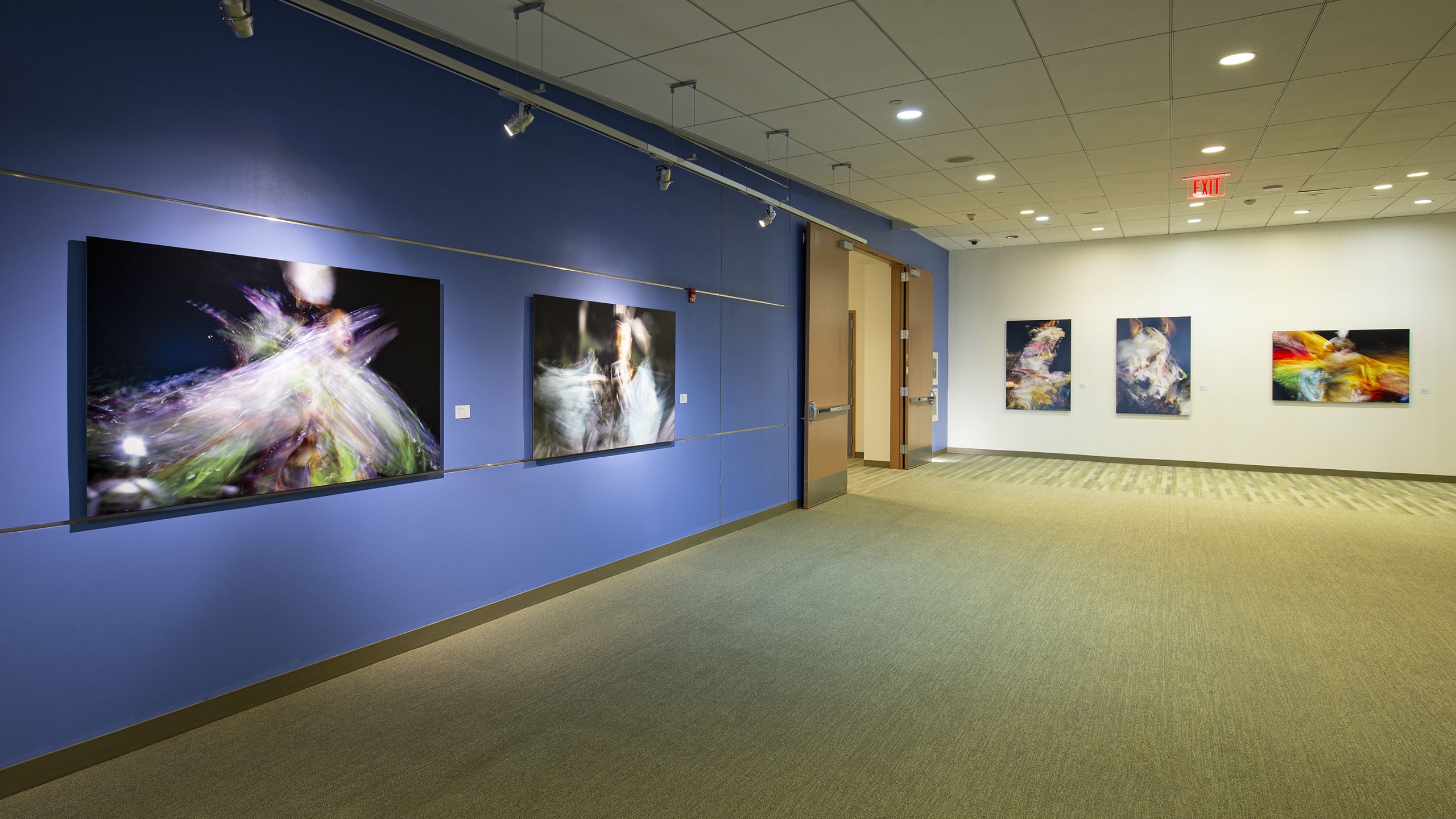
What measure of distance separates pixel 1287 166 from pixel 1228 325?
475 centimetres

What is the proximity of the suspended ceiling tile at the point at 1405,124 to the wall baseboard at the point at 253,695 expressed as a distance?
23.4 ft

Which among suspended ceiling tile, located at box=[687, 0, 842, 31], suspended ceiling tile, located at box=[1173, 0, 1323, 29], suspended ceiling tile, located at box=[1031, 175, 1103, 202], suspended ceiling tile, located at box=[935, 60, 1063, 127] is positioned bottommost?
suspended ceiling tile, located at box=[1173, 0, 1323, 29]

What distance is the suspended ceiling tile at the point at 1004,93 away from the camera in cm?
497

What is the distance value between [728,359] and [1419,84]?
18.1 feet

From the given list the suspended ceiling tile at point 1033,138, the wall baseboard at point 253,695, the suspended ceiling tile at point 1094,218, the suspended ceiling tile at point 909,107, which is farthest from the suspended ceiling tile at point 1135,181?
the wall baseboard at point 253,695

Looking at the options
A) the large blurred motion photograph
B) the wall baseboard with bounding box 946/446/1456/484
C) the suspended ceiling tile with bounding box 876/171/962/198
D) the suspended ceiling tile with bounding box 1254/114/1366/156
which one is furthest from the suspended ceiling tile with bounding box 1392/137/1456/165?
the large blurred motion photograph

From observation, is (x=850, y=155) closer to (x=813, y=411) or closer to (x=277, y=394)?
(x=813, y=411)

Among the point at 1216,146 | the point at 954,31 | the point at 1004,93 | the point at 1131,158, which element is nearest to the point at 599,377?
the point at 954,31

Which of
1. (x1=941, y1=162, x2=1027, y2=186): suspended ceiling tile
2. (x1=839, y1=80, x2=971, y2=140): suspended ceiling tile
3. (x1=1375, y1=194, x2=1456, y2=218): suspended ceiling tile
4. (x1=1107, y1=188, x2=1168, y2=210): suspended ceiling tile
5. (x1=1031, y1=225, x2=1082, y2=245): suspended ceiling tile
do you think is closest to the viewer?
(x1=839, y1=80, x2=971, y2=140): suspended ceiling tile

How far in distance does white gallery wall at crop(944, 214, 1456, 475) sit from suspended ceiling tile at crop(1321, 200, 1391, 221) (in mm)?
415

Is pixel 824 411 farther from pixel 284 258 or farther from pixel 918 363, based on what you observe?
pixel 284 258

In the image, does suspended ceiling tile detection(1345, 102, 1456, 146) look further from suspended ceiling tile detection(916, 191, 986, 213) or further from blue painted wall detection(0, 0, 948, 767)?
blue painted wall detection(0, 0, 948, 767)

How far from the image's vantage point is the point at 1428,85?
524 cm

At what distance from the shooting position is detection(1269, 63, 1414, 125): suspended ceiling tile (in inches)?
198
